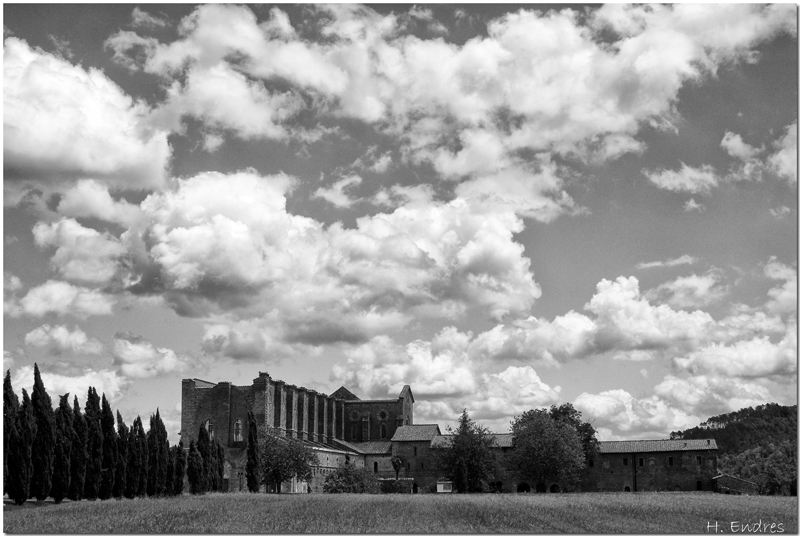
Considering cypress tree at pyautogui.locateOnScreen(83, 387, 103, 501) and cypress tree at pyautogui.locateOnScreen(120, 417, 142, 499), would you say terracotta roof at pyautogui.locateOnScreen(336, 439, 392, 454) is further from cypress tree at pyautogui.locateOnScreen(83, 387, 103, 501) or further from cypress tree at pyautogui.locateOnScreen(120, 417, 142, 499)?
cypress tree at pyautogui.locateOnScreen(83, 387, 103, 501)

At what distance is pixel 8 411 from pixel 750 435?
142468 millimetres

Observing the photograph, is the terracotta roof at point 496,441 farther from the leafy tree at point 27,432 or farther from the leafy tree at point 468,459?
the leafy tree at point 27,432

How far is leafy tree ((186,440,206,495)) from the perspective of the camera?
50625 millimetres

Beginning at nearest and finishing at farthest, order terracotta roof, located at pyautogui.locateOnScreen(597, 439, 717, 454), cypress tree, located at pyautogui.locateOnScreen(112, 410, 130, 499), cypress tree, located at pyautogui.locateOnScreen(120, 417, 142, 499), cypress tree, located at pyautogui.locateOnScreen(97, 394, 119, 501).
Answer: cypress tree, located at pyautogui.locateOnScreen(97, 394, 119, 501)
cypress tree, located at pyautogui.locateOnScreen(112, 410, 130, 499)
cypress tree, located at pyautogui.locateOnScreen(120, 417, 142, 499)
terracotta roof, located at pyautogui.locateOnScreen(597, 439, 717, 454)

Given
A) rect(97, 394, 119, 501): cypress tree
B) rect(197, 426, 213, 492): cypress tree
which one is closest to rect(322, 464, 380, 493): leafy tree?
rect(197, 426, 213, 492): cypress tree

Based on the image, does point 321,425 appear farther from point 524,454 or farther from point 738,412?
point 738,412

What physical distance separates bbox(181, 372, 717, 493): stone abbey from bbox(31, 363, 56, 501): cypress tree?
3093 centimetres

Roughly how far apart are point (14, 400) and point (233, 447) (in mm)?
37791

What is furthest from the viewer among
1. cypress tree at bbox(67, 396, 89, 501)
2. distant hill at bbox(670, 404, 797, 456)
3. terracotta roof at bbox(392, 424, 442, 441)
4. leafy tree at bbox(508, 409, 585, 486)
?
distant hill at bbox(670, 404, 797, 456)

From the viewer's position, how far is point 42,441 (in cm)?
3484

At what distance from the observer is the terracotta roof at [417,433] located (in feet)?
267

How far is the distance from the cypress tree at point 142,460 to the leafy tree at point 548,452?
37237mm

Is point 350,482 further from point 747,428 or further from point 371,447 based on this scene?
point 747,428

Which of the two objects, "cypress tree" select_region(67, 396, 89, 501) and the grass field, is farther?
"cypress tree" select_region(67, 396, 89, 501)
